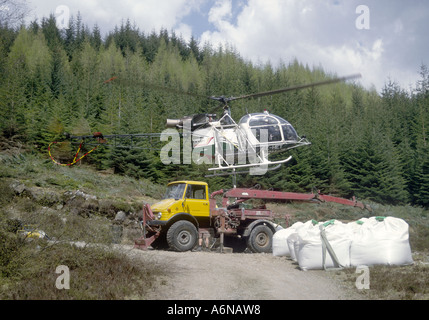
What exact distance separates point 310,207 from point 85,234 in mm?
22658

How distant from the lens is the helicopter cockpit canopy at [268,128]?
44.9 feet

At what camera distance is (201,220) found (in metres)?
12.5

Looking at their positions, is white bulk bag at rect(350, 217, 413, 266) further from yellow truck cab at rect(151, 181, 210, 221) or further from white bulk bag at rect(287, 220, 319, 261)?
yellow truck cab at rect(151, 181, 210, 221)

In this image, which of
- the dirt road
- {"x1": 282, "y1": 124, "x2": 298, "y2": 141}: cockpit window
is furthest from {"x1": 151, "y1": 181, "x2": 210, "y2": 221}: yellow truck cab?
{"x1": 282, "y1": 124, "x2": 298, "y2": 141}: cockpit window

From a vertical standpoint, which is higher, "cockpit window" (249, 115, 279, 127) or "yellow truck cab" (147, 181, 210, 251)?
"cockpit window" (249, 115, 279, 127)

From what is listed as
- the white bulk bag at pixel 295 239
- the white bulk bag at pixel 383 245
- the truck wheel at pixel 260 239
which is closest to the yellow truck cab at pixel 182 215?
the truck wheel at pixel 260 239

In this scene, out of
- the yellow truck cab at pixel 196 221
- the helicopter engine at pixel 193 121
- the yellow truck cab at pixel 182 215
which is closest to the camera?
the yellow truck cab at pixel 182 215

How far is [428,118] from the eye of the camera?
48.3 m

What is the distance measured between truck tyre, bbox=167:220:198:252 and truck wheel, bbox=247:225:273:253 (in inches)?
81.1

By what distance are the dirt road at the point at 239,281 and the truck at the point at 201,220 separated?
5.36 ft

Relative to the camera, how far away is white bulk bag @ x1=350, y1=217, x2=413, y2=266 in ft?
26.0

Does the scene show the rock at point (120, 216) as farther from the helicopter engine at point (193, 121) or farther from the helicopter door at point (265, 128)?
the helicopter door at point (265, 128)
